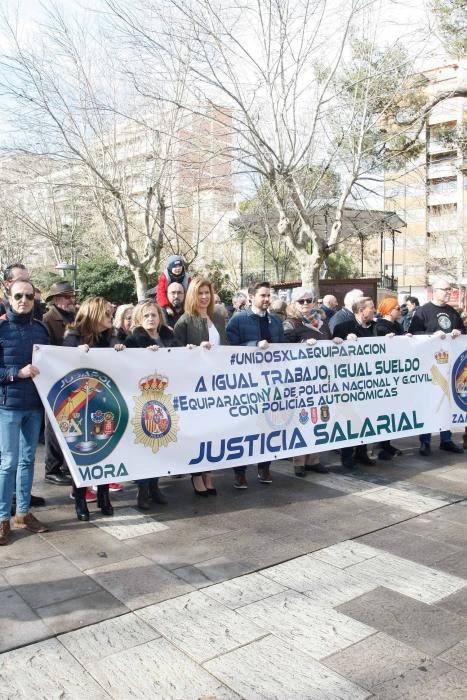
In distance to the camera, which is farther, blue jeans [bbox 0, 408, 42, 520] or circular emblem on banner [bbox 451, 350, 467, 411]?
circular emblem on banner [bbox 451, 350, 467, 411]

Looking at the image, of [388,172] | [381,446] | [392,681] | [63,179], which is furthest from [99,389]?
[63,179]

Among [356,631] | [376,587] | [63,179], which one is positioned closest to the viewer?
[356,631]

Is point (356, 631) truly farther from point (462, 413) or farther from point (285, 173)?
point (285, 173)

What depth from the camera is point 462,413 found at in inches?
285

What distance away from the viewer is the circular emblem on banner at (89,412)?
185 inches

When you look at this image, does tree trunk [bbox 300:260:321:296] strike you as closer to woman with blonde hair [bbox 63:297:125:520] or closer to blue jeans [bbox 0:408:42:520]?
woman with blonde hair [bbox 63:297:125:520]

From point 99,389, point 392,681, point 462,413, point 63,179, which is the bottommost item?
point 392,681

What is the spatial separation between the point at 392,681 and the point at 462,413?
4.91 m

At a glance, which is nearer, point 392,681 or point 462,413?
point 392,681

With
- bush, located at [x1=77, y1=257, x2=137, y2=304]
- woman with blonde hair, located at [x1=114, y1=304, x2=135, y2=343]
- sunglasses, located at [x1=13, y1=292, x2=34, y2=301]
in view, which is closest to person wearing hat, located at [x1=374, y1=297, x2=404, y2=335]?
woman with blonde hair, located at [x1=114, y1=304, x2=135, y2=343]

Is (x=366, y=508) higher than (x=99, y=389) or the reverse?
the reverse

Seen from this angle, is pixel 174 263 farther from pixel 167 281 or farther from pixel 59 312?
pixel 59 312

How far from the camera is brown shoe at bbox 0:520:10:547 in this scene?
436 cm

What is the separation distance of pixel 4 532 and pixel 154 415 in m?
1.41
